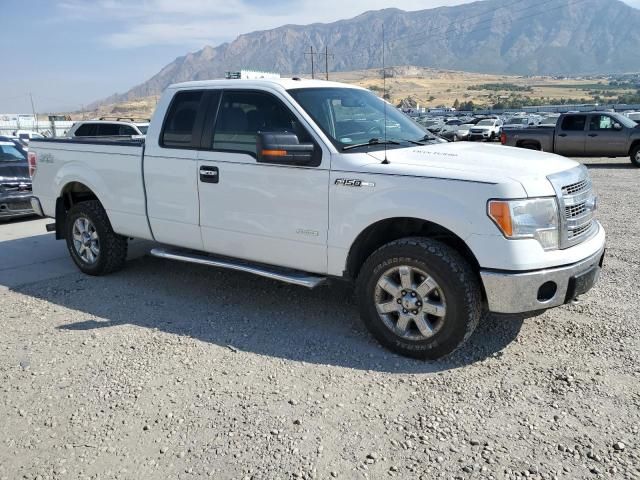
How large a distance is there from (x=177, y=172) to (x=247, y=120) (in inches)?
33.2

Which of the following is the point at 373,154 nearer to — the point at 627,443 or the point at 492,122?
the point at 627,443

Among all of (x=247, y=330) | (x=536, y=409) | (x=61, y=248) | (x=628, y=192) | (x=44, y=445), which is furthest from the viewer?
(x=628, y=192)

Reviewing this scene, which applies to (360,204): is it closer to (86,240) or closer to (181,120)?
(181,120)

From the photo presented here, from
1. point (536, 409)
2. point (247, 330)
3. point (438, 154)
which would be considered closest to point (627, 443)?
point (536, 409)

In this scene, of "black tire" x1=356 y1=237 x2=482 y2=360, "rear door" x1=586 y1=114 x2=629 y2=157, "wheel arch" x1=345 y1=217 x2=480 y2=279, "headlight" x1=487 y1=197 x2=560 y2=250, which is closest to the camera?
"headlight" x1=487 y1=197 x2=560 y2=250

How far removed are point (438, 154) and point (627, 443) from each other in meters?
2.27

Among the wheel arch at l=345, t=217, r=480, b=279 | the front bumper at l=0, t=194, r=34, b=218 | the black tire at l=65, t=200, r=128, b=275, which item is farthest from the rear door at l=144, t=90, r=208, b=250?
the front bumper at l=0, t=194, r=34, b=218

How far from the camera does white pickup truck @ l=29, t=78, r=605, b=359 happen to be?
3.62 metres

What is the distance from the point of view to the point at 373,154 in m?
4.21

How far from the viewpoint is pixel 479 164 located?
3.88 metres

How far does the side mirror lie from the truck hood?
0.46 meters

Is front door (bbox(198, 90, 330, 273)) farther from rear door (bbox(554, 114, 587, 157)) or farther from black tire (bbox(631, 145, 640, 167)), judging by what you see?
rear door (bbox(554, 114, 587, 157))

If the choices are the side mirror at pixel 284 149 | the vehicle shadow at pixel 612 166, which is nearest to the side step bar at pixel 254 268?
the side mirror at pixel 284 149

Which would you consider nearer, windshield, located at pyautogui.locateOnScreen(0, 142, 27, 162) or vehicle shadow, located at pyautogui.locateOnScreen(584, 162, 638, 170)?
windshield, located at pyautogui.locateOnScreen(0, 142, 27, 162)
